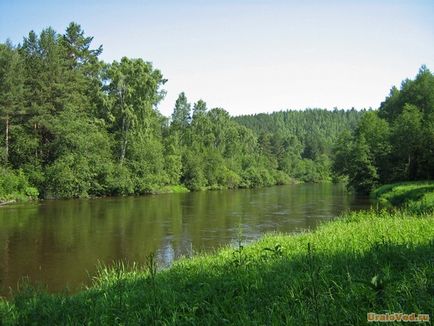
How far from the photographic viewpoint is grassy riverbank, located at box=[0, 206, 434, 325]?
4645 millimetres

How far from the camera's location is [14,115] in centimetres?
4850

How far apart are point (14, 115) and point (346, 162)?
1805 inches

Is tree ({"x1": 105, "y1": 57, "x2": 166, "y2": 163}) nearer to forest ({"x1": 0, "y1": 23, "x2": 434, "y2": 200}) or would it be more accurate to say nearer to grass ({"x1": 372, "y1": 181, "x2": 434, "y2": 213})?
forest ({"x1": 0, "y1": 23, "x2": 434, "y2": 200})

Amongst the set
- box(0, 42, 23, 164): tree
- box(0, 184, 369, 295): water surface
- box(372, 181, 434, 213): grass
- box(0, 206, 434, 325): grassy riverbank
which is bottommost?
box(0, 184, 369, 295): water surface

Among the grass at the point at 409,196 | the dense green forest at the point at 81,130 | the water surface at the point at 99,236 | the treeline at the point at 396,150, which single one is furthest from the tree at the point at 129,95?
the grass at the point at 409,196

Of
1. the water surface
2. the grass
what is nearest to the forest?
the grass

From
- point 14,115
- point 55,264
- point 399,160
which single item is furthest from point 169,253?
point 399,160

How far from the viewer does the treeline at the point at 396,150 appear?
1884 inches

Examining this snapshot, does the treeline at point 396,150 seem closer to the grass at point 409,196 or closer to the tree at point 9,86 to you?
the grass at point 409,196

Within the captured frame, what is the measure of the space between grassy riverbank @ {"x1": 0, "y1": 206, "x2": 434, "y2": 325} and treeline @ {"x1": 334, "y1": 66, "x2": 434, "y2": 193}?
143ft

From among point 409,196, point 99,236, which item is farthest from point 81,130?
point 409,196

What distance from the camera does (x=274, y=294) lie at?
19.8 ft

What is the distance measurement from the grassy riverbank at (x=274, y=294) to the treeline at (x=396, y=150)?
4359 centimetres

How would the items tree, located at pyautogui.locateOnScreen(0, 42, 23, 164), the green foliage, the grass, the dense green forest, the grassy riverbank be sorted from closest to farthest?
the grassy riverbank → the grass → the green foliage → tree, located at pyautogui.locateOnScreen(0, 42, 23, 164) → the dense green forest
